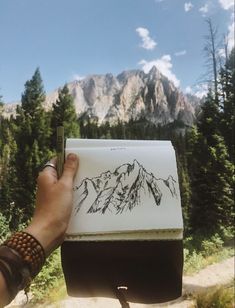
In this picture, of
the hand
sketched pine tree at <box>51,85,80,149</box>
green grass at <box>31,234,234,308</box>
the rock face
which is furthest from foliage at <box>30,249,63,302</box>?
the rock face

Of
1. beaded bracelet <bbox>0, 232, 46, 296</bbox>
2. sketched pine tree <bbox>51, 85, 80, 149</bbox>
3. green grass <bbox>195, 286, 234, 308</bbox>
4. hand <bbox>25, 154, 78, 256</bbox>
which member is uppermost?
sketched pine tree <bbox>51, 85, 80, 149</bbox>

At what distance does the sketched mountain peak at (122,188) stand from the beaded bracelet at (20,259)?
0.28 metres

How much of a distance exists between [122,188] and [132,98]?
106121 mm

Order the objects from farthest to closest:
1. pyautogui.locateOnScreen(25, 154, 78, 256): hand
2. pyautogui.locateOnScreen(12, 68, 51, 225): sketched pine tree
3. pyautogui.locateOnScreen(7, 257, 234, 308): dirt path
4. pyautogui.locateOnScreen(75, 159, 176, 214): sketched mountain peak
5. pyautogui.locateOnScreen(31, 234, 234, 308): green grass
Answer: pyautogui.locateOnScreen(12, 68, 51, 225): sketched pine tree
pyautogui.locateOnScreen(31, 234, 234, 308): green grass
pyautogui.locateOnScreen(7, 257, 234, 308): dirt path
pyautogui.locateOnScreen(75, 159, 176, 214): sketched mountain peak
pyautogui.locateOnScreen(25, 154, 78, 256): hand

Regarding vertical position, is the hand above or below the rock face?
below

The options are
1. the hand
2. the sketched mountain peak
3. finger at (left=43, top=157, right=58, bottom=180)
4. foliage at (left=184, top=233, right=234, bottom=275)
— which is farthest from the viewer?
foliage at (left=184, top=233, right=234, bottom=275)

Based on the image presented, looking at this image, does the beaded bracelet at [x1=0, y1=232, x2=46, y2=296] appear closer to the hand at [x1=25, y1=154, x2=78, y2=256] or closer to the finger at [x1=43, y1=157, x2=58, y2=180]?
the hand at [x1=25, y1=154, x2=78, y2=256]

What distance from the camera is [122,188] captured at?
125 cm

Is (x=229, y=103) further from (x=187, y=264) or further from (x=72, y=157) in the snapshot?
(x=72, y=157)

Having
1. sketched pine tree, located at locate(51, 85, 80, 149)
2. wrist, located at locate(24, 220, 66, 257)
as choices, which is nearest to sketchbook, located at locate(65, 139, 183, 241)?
wrist, located at locate(24, 220, 66, 257)

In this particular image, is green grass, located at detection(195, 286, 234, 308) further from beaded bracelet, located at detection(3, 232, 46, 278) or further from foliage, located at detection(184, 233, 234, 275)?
beaded bracelet, located at detection(3, 232, 46, 278)

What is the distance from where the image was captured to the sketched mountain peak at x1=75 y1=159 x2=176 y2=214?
47.8 inches

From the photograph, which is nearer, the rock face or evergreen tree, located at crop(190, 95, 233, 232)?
evergreen tree, located at crop(190, 95, 233, 232)

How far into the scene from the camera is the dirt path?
764 centimetres
